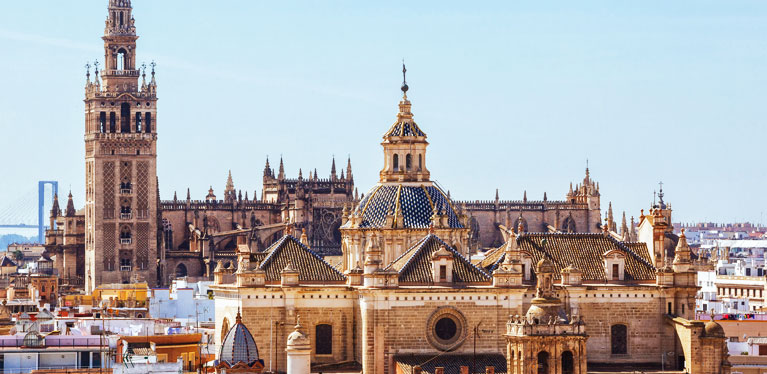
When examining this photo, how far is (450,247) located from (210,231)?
90.8m

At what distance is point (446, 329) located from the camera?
72.1 metres

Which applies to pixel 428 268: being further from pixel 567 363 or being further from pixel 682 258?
pixel 682 258

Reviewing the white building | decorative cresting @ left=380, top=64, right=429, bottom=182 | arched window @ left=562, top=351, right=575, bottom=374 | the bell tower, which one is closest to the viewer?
arched window @ left=562, top=351, right=575, bottom=374

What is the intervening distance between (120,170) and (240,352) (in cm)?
9256

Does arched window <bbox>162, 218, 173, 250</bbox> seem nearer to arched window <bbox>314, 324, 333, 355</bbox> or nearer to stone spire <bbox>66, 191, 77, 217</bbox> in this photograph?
stone spire <bbox>66, 191, 77, 217</bbox>

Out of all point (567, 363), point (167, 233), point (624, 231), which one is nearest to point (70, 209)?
point (167, 233)

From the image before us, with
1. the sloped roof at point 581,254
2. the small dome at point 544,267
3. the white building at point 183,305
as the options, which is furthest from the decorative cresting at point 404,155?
the white building at point 183,305

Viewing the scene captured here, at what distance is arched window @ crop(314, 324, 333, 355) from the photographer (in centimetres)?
7406

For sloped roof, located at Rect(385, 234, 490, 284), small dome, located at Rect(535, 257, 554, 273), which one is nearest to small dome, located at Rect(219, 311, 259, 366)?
sloped roof, located at Rect(385, 234, 490, 284)

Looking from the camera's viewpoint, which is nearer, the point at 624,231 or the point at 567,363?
the point at 567,363

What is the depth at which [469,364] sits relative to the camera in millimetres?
70500

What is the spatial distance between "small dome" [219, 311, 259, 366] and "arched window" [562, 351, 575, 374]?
10.1 m

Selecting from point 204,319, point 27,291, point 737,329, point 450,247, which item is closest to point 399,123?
point 450,247

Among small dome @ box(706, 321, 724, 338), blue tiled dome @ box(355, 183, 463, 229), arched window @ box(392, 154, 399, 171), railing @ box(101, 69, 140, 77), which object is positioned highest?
railing @ box(101, 69, 140, 77)
